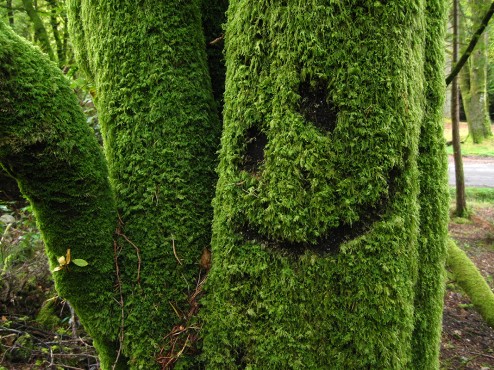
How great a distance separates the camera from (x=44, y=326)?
3701 millimetres

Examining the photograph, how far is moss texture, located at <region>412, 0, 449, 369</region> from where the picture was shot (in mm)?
1777

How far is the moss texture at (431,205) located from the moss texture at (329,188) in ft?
0.81

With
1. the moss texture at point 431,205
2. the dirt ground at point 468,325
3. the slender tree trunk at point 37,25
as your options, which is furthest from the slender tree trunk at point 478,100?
the moss texture at point 431,205

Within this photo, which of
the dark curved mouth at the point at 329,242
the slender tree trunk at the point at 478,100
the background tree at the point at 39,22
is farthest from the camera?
the slender tree trunk at the point at 478,100

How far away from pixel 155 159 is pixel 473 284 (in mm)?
3388

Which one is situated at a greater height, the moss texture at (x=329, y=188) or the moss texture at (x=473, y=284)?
the moss texture at (x=329, y=188)

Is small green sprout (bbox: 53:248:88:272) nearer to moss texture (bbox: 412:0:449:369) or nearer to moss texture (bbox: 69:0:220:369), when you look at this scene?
moss texture (bbox: 69:0:220:369)

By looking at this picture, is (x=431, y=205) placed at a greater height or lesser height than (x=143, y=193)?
lesser

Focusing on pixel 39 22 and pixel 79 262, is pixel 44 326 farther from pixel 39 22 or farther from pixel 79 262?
pixel 39 22

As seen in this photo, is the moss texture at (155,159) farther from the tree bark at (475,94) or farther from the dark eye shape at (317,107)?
the tree bark at (475,94)

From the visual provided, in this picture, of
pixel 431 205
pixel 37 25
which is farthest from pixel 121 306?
pixel 37 25

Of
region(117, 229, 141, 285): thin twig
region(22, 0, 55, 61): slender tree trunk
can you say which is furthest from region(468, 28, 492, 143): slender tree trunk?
region(117, 229, 141, 285): thin twig

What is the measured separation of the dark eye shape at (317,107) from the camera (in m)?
1.51

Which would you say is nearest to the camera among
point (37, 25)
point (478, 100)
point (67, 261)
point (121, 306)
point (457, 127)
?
point (67, 261)
